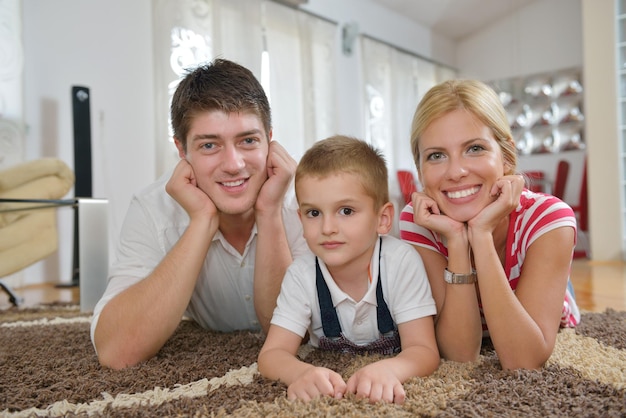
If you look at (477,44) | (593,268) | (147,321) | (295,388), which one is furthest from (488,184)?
(477,44)

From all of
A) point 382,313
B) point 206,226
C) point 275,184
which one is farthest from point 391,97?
point 382,313

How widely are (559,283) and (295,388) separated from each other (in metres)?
0.60

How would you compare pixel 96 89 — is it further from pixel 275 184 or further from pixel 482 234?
pixel 482 234

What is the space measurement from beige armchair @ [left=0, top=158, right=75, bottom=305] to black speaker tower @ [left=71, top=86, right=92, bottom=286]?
19.8 inches

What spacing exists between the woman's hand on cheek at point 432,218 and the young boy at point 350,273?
68 millimetres

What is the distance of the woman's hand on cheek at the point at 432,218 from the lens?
1187 mm

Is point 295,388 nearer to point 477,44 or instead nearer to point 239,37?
point 239,37

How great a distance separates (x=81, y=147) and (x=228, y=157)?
2.32 m

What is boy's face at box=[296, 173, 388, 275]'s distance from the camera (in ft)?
3.79

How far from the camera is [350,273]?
4.02 feet

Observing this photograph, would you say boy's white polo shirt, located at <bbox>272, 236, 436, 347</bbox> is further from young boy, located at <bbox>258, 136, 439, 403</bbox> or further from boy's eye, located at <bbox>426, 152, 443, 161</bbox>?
boy's eye, located at <bbox>426, 152, 443, 161</bbox>

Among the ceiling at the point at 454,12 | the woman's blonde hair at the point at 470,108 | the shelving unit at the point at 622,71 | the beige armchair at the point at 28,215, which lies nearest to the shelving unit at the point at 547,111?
the ceiling at the point at 454,12

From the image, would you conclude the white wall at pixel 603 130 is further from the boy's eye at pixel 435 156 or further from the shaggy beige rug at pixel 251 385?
the boy's eye at pixel 435 156

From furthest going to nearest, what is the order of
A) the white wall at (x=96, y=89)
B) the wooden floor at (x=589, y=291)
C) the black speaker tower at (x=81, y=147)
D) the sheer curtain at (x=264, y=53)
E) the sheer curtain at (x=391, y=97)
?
the sheer curtain at (x=391, y=97) → the sheer curtain at (x=264, y=53) → the white wall at (x=96, y=89) → the black speaker tower at (x=81, y=147) → the wooden floor at (x=589, y=291)
